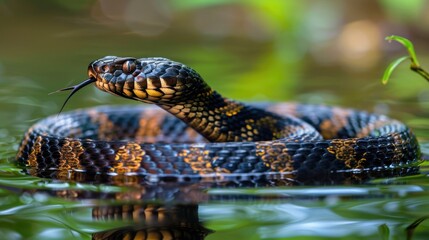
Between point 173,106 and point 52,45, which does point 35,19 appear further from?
point 173,106

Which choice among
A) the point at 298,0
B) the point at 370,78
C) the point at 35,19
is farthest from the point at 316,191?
the point at 35,19

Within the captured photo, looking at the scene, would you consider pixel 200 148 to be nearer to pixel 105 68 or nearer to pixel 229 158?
pixel 229 158

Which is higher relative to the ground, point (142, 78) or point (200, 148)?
point (142, 78)

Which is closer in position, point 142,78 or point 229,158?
point 229,158

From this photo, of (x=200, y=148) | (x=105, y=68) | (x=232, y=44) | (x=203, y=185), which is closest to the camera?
(x=203, y=185)

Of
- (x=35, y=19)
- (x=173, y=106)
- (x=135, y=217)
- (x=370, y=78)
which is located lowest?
(x=135, y=217)

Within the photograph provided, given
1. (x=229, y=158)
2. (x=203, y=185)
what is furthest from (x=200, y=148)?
(x=203, y=185)
